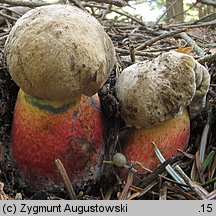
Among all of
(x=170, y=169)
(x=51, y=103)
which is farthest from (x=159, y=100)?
(x=51, y=103)

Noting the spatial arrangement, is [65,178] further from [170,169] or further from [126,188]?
[170,169]

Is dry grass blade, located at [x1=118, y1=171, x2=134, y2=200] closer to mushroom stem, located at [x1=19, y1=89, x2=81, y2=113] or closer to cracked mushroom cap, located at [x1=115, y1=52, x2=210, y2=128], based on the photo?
cracked mushroom cap, located at [x1=115, y1=52, x2=210, y2=128]

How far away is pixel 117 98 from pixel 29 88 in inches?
13.6

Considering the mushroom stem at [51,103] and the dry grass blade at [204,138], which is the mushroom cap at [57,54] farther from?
the dry grass blade at [204,138]

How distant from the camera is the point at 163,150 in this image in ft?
4.26

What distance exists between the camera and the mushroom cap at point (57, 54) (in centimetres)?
99

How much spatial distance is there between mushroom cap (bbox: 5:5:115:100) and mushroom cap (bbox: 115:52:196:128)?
0.16 meters

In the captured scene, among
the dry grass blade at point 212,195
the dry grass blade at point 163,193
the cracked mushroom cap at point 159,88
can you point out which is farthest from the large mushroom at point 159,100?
the dry grass blade at point 212,195

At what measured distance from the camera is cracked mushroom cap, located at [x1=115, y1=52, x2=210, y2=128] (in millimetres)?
1162

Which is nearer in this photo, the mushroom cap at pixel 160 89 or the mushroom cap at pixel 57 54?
the mushroom cap at pixel 57 54

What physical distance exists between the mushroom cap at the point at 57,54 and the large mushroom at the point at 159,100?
171 mm

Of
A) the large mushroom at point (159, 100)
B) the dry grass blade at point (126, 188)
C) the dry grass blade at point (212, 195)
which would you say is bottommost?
the dry grass blade at point (126, 188)

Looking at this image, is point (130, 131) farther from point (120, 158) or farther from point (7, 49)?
point (7, 49)

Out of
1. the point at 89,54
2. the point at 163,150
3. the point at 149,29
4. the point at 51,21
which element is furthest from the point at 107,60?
the point at 149,29
